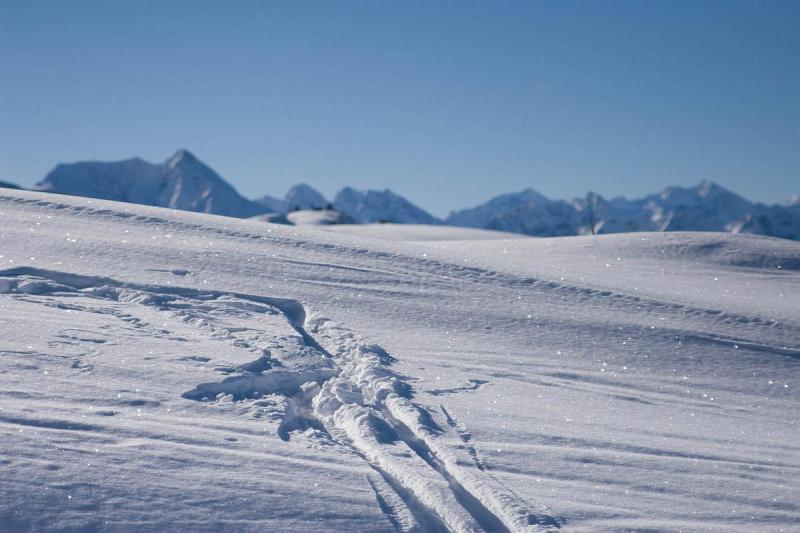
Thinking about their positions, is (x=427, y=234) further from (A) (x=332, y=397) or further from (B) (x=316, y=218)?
(B) (x=316, y=218)

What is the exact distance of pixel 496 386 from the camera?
604cm

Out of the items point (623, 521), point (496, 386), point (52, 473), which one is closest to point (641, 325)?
point (496, 386)

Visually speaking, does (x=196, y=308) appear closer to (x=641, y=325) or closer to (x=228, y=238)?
(x=228, y=238)

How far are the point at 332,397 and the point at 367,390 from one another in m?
0.30

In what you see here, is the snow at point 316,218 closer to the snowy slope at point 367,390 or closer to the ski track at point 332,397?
the snowy slope at point 367,390

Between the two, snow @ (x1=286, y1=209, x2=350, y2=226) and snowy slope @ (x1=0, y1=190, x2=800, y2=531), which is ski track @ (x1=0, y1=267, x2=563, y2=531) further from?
snow @ (x1=286, y1=209, x2=350, y2=226)

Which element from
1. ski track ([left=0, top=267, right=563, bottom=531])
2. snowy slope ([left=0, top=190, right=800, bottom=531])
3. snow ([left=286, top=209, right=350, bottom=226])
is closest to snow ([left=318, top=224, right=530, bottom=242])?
snowy slope ([left=0, top=190, right=800, bottom=531])

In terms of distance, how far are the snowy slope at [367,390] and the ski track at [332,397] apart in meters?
0.02

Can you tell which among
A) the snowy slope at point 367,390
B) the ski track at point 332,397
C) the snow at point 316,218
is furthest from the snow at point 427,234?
the snow at point 316,218

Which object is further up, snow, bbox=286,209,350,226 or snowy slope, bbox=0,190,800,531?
snow, bbox=286,209,350,226

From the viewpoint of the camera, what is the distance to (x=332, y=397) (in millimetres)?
5547

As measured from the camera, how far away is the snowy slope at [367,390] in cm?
418

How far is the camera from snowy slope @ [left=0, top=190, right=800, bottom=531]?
4.18 meters

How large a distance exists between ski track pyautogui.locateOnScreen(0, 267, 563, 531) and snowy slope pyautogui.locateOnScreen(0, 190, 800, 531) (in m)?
0.02
